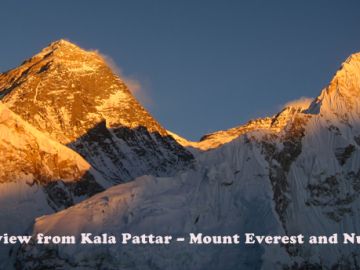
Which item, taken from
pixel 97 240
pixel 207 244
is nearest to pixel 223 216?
pixel 207 244

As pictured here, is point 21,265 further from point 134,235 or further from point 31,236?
point 134,235

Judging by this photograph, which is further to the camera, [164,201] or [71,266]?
[164,201]

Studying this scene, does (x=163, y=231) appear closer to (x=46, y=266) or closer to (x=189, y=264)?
(x=189, y=264)

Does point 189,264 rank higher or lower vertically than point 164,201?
lower

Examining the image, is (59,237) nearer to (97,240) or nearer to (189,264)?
(97,240)

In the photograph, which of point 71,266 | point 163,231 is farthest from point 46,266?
point 163,231

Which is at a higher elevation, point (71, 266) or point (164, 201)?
point (164, 201)

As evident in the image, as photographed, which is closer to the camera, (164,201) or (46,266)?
(46,266)

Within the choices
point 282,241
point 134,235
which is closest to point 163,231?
point 134,235
